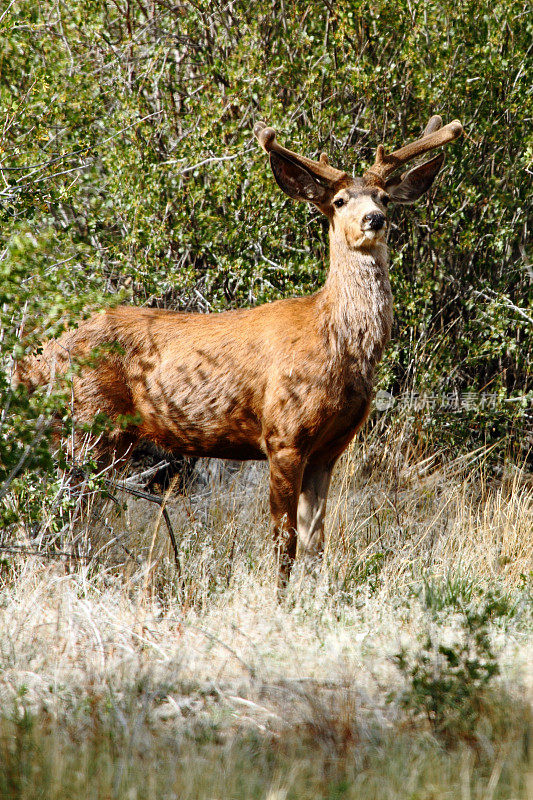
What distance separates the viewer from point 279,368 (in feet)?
19.3

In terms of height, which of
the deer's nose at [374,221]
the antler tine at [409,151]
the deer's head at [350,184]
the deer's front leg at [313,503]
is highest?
the antler tine at [409,151]

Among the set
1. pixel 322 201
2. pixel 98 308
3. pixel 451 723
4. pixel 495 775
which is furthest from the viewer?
pixel 322 201

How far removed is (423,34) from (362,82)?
25.6 inches

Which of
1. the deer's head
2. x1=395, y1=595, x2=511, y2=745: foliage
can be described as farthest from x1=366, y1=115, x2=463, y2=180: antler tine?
x1=395, y1=595, x2=511, y2=745: foliage

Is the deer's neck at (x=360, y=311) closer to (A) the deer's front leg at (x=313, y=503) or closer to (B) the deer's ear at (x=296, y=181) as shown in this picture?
(B) the deer's ear at (x=296, y=181)

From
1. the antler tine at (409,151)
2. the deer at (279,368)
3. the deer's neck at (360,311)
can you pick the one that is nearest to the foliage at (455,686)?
the deer at (279,368)

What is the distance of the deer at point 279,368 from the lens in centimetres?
577

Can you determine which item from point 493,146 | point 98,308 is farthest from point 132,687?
point 493,146

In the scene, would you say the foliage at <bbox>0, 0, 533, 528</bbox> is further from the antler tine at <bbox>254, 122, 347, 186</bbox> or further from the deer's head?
the antler tine at <bbox>254, 122, 347, 186</bbox>

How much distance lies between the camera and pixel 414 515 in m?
7.34

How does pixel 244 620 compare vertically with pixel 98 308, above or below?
below

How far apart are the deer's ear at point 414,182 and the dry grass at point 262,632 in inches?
86.2

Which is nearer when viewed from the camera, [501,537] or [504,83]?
[501,537]

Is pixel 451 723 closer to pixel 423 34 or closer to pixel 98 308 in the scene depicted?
pixel 98 308
